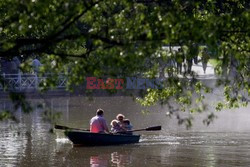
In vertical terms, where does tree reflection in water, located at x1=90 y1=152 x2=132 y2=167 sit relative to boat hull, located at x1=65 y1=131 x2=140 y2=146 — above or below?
below

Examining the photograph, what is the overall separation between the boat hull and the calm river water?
0.89 feet

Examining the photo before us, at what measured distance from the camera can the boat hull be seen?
24.2m

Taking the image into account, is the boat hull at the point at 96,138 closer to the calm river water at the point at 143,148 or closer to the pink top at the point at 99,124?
the calm river water at the point at 143,148

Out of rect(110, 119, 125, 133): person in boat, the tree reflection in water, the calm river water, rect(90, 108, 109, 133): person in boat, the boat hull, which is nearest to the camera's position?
the tree reflection in water

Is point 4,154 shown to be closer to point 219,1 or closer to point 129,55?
point 219,1

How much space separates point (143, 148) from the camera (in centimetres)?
2444

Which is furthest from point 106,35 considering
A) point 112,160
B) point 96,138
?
point 96,138

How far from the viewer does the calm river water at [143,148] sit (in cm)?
2102

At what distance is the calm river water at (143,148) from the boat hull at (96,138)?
0.27 m

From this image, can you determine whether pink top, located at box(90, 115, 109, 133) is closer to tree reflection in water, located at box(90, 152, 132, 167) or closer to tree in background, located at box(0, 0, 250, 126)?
tree reflection in water, located at box(90, 152, 132, 167)

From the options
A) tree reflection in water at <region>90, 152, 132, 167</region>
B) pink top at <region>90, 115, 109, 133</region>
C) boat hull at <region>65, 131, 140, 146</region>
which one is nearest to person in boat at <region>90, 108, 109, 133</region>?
pink top at <region>90, 115, 109, 133</region>

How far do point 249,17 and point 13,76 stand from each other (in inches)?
1500

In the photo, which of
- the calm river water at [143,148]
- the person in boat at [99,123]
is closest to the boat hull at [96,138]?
the calm river water at [143,148]

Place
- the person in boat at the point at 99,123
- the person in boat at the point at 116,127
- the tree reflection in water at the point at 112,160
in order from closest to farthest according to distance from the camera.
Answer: the tree reflection in water at the point at 112,160 < the person in boat at the point at 99,123 < the person in boat at the point at 116,127
